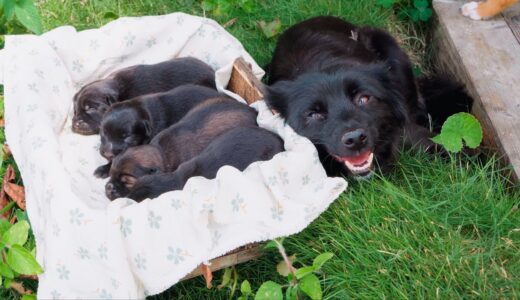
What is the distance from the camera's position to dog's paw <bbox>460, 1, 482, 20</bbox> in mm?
4199

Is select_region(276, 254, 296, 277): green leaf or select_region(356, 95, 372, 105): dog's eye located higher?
select_region(356, 95, 372, 105): dog's eye

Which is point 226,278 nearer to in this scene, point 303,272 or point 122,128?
point 303,272

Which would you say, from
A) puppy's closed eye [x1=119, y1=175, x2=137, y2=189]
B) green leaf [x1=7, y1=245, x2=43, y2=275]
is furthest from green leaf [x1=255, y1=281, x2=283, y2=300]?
puppy's closed eye [x1=119, y1=175, x2=137, y2=189]

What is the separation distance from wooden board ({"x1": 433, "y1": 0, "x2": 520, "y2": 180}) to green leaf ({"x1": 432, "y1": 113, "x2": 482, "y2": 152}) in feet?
0.76

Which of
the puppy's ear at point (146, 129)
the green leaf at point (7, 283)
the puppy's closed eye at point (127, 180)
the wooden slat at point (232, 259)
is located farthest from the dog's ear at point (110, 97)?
the wooden slat at point (232, 259)

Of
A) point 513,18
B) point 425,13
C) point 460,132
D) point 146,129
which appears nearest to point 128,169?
point 146,129

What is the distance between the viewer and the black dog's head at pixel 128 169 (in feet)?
10.3

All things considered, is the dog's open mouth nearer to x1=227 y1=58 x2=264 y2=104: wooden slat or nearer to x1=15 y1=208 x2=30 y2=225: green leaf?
x1=227 y1=58 x2=264 y2=104: wooden slat

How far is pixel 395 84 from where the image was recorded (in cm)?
324

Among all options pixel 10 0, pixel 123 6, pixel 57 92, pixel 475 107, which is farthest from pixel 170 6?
pixel 475 107

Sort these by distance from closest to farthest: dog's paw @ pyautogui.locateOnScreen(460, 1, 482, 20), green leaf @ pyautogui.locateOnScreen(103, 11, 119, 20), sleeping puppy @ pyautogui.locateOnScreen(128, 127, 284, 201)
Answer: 1. sleeping puppy @ pyautogui.locateOnScreen(128, 127, 284, 201)
2. dog's paw @ pyautogui.locateOnScreen(460, 1, 482, 20)
3. green leaf @ pyautogui.locateOnScreen(103, 11, 119, 20)

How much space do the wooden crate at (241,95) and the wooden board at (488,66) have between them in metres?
1.30

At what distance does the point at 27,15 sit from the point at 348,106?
185cm

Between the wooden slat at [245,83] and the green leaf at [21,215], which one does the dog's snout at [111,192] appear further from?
the wooden slat at [245,83]
